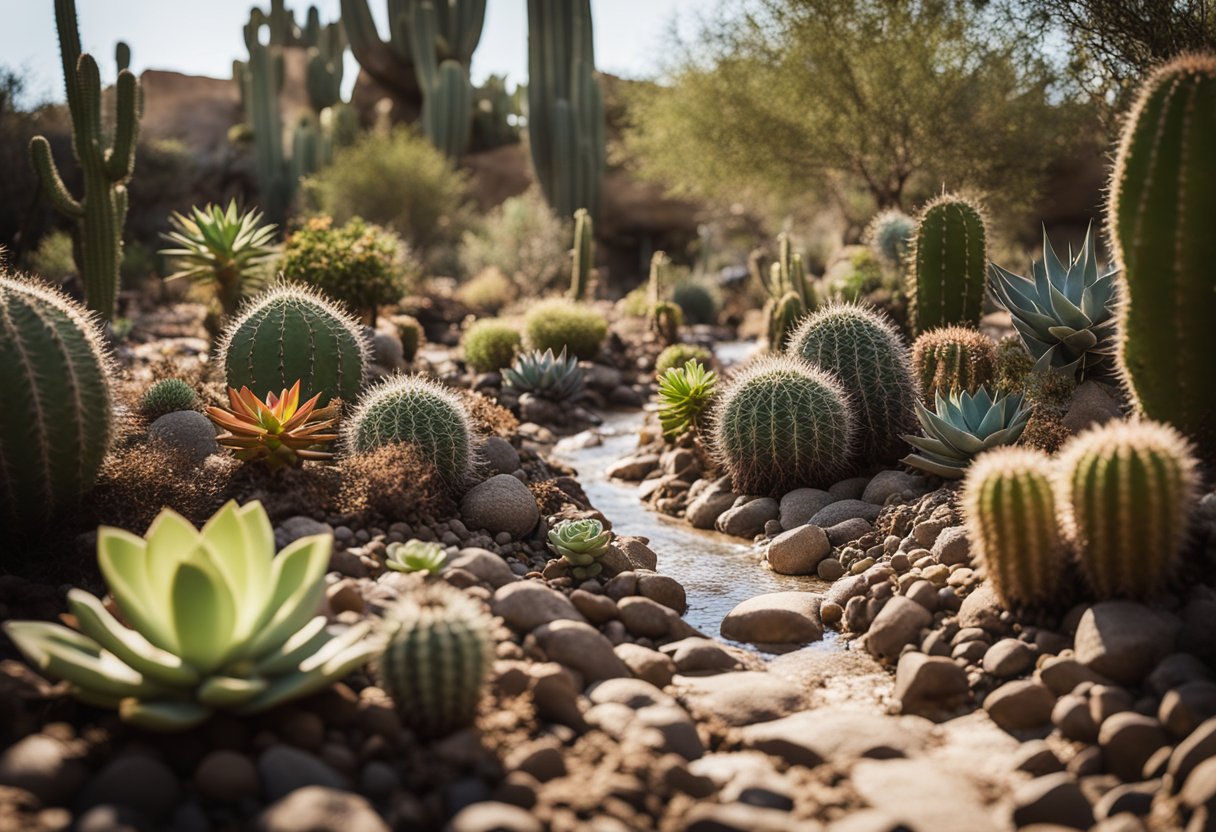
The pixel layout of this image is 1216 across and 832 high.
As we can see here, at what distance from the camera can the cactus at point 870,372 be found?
23.5 feet

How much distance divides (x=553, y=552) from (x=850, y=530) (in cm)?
176

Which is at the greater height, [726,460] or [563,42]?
[563,42]

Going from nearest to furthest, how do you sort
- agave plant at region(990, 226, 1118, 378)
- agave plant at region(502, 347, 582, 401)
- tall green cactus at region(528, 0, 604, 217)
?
agave plant at region(990, 226, 1118, 378) → agave plant at region(502, 347, 582, 401) → tall green cactus at region(528, 0, 604, 217)

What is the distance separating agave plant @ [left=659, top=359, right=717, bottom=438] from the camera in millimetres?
7934

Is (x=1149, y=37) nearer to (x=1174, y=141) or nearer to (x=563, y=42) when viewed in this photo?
(x=1174, y=141)

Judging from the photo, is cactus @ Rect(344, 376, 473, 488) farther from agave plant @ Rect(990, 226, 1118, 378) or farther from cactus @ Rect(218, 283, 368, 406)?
agave plant @ Rect(990, 226, 1118, 378)

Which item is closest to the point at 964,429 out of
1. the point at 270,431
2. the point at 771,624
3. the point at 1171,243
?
the point at 1171,243

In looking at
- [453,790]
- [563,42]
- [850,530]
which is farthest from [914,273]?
[563,42]

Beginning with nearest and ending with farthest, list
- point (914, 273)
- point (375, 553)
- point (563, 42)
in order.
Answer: point (375, 553), point (914, 273), point (563, 42)

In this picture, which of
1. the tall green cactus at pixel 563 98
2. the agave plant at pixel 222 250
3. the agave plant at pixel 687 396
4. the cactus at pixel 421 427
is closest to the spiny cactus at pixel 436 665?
the cactus at pixel 421 427

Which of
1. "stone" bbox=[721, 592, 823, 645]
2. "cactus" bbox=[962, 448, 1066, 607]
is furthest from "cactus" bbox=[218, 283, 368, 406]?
→ "cactus" bbox=[962, 448, 1066, 607]

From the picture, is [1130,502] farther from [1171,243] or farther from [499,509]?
[499,509]

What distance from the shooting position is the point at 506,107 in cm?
3092

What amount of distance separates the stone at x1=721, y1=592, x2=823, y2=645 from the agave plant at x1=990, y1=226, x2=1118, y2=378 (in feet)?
8.58
